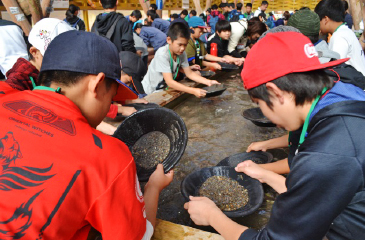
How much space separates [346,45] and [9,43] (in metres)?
4.24

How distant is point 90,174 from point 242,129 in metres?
2.47

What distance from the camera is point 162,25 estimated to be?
26.0ft

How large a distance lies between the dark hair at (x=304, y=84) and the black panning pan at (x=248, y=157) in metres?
1.25

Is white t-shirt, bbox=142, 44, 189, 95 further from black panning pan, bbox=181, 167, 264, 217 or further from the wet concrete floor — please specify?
black panning pan, bbox=181, 167, 264, 217

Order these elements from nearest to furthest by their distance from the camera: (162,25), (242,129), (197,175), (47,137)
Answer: (47,137) < (197,175) < (242,129) < (162,25)

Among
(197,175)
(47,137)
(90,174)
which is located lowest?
(197,175)

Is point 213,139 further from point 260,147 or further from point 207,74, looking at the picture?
point 207,74

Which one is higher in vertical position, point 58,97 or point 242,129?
point 58,97

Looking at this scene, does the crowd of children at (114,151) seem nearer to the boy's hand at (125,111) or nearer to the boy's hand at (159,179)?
the boy's hand at (159,179)

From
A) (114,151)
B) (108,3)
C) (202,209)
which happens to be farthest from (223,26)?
(114,151)

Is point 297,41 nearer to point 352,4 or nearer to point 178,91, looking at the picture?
point 178,91

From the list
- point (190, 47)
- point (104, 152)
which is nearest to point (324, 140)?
point (104, 152)

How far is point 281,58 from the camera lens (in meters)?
1.03

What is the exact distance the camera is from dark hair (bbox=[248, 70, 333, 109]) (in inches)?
40.7
